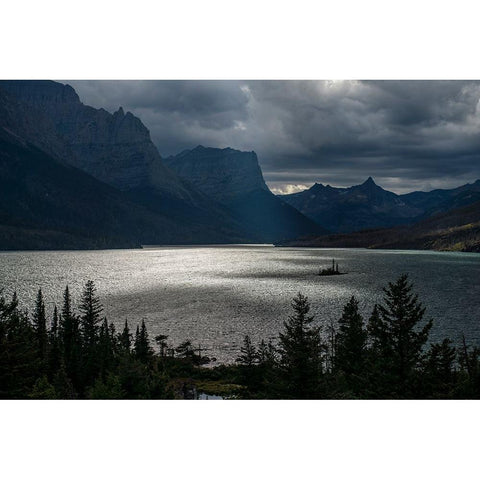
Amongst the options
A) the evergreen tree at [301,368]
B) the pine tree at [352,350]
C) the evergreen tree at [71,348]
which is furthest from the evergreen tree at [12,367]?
the pine tree at [352,350]

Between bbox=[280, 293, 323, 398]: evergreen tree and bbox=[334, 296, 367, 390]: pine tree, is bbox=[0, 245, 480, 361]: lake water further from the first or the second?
bbox=[280, 293, 323, 398]: evergreen tree

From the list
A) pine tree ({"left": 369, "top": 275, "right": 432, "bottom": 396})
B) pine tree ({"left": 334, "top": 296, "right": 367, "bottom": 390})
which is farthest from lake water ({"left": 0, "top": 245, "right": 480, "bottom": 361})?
pine tree ({"left": 369, "top": 275, "right": 432, "bottom": 396})

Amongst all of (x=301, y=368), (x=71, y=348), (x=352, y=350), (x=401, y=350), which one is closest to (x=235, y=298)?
(x=71, y=348)

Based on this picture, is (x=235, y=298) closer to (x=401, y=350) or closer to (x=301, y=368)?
(x=401, y=350)

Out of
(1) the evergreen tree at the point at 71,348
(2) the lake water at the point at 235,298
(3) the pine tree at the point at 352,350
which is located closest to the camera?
(1) the evergreen tree at the point at 71,348

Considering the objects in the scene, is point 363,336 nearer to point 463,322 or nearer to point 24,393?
point 24,393

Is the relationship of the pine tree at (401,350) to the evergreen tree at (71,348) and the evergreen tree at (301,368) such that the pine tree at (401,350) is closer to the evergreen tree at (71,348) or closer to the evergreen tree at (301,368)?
the evergreen tree at (301,368)

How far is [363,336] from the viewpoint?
31.4 meters

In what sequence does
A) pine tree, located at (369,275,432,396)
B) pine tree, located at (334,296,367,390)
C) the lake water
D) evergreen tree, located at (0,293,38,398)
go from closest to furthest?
evergreen tree, located at (0,293,38,398)
pine tree, located at (369,275,432,396)
pine tree, located at (334,296,367,390)
the lake water

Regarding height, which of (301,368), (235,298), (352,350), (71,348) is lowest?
(352,350)

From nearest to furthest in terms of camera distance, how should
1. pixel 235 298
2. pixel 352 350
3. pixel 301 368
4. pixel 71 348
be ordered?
pixel 301 368 → pixel 352 350 → pixel 71 348 → pixel 235 298

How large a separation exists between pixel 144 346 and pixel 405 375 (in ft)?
61.0

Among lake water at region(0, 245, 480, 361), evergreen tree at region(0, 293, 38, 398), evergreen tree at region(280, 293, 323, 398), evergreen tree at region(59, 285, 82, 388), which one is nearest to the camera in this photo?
evergreen tree at region(280, 293, 323, 398)

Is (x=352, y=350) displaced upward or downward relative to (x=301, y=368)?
downward
